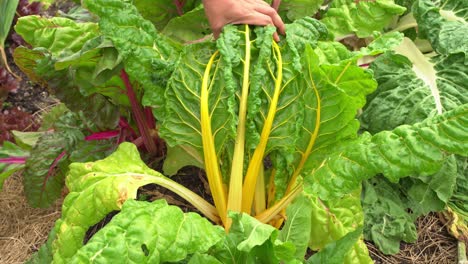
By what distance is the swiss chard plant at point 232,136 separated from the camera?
140 cm

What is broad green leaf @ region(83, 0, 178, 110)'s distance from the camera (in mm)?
1634

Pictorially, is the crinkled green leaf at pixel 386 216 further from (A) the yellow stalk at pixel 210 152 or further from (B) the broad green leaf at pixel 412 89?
(A) the yellow stalk at pixel 210 152

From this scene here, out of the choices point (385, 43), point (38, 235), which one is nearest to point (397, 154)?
point (385, 43)

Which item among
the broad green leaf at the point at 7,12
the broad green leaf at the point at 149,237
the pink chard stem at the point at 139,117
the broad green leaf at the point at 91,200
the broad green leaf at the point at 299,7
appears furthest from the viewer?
the broad green leaf at the point at 7,12

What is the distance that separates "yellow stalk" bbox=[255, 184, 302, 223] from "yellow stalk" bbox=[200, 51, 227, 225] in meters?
0.12

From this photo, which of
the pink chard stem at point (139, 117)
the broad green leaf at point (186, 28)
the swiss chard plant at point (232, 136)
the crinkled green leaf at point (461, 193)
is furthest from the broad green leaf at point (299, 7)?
the crinkled green leaf at point (461, 193)

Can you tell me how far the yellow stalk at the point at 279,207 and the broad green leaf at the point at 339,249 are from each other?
0.24 meters

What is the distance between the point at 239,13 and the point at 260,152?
1.36 feet

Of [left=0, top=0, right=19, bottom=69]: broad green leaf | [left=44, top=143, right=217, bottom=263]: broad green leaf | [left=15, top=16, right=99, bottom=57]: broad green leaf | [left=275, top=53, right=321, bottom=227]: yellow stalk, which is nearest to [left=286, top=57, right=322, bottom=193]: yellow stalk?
[left=275, top=53, right=321, bottom=227]: yellow stalk

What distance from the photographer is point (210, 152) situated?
170 cm

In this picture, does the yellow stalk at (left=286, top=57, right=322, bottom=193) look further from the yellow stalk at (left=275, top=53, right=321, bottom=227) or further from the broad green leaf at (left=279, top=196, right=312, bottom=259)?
the broad green leaf at (left=279, top=196, right=312, bottom=259)

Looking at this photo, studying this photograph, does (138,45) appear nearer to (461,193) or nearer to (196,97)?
(196,97)

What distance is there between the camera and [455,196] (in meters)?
1.99

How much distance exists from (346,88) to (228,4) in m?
0.41
